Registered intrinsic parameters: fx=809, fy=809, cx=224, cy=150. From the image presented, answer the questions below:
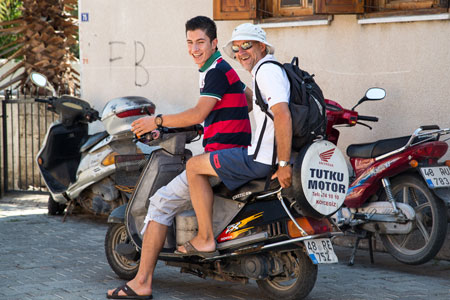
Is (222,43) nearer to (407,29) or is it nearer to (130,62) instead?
(130,62)

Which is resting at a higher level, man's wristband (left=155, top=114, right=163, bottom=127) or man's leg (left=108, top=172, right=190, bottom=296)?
man's wristband (left=155, top=114, right=163, bottom=127)

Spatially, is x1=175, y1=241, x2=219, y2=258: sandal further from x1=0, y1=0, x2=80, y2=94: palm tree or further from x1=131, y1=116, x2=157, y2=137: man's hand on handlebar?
x1=0, y1=0, x2=80, y2=94: palm tree

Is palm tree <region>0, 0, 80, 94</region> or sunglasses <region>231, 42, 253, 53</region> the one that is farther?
palm tree <region>0, 0, 80, 94</region>

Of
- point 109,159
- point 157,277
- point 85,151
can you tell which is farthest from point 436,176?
point 85,151

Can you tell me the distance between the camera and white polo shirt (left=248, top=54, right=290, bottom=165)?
5.19m

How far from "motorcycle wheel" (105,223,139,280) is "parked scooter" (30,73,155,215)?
1864mm

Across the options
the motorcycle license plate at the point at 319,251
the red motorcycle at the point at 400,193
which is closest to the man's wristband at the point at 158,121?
the motorcycle license plate at the point at 319,251

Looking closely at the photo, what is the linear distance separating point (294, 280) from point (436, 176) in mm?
1695

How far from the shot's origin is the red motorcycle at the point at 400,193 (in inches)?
254

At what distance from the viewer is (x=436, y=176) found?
645 cm

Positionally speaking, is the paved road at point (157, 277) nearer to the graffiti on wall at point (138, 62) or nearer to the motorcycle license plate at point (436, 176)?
the motorcycle license plate at point (436, 176)

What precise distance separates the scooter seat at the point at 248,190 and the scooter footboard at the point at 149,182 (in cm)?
56

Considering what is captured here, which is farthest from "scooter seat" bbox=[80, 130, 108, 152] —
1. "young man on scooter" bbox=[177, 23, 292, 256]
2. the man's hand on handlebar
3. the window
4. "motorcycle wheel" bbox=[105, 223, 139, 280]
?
"young man on scooter" bbox=[177, 23, 292, 256]

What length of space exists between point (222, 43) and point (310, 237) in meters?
4.72
